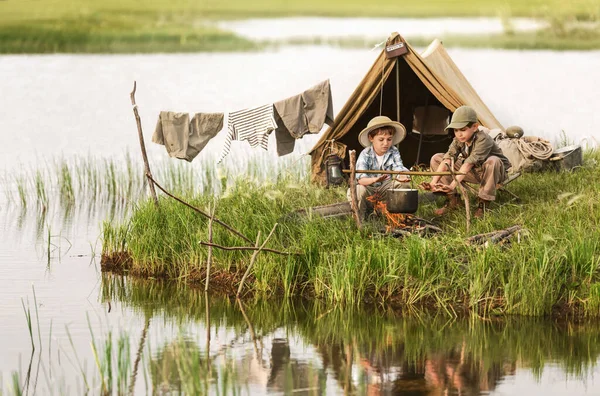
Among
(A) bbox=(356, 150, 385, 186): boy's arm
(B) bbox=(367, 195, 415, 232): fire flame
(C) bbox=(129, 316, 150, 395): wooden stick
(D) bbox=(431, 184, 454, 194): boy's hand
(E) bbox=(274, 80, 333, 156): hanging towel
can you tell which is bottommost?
(C) bbox=(129, 316, 150, 395): wooden stick

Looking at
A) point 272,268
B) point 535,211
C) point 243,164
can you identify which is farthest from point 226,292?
point 243,164

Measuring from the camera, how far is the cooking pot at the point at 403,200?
11.5 metres

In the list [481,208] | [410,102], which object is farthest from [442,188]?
[410,102]

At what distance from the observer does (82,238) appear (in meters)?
14.9

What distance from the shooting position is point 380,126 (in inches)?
478

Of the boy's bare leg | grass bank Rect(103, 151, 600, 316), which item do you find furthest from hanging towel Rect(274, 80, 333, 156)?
the boy's bare leg

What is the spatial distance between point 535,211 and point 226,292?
11.0ft

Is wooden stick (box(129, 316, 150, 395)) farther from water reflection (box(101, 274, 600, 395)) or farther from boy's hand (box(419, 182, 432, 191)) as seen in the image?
boy's hand (box(419, 182, 432, 191))

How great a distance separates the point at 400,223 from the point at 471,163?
1.16 meters

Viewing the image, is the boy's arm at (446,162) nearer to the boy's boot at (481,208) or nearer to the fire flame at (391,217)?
the boy's boot at (481,208)

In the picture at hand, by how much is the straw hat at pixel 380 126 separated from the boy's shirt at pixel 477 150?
0.60m

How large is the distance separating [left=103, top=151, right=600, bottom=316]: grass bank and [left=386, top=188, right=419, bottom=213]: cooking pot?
0.89 feet

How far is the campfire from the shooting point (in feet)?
37.6

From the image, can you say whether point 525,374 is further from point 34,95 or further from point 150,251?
point 34,95
